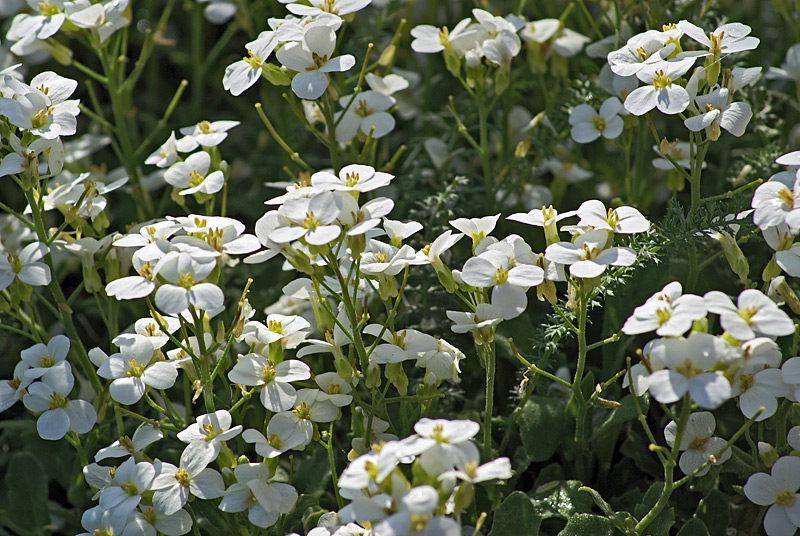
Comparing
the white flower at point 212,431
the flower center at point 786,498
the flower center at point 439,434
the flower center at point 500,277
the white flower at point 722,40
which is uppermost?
the white flower at point 722,40

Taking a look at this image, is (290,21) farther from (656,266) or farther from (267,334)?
(656,266)

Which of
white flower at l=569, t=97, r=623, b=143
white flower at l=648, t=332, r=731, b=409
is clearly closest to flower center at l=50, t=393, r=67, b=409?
white flower at l=648, t=332, r=731, b=409

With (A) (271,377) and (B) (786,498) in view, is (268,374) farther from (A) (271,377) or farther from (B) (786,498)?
(B) (786,498)

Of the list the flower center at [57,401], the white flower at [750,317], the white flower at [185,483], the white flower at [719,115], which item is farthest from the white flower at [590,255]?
the flower center at [57,401]

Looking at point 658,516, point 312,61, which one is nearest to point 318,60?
point 312,61

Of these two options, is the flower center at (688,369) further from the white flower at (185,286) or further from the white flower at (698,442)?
the white flower at (185,286)

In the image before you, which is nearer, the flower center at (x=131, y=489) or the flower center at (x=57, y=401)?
the flower center at (x=131, y=489)

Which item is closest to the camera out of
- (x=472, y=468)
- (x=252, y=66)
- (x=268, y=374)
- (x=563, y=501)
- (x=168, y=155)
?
(x=472, y=468)

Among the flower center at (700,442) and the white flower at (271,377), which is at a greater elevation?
the white flower at (271,377)
